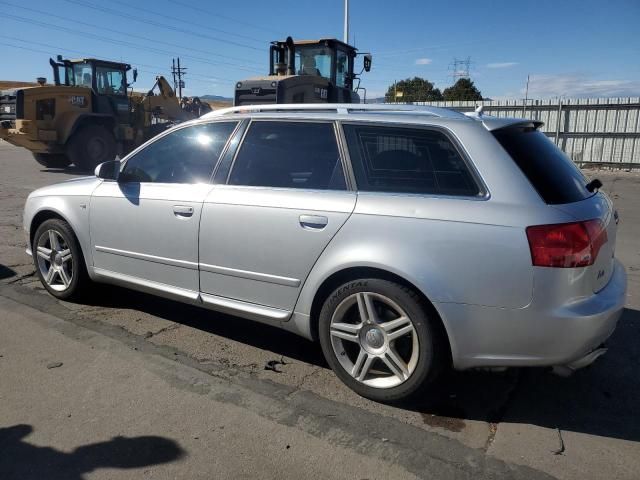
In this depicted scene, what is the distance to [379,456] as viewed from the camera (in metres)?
2.67

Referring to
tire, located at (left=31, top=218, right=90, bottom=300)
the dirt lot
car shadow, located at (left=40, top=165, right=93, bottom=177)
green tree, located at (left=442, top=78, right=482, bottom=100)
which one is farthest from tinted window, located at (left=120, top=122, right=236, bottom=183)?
green tree, located at (left=442, top=78, right=482, bottom=100)

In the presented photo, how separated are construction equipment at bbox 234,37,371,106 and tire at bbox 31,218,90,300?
29.4ft

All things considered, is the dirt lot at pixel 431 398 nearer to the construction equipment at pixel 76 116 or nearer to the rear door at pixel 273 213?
the rear door at pixel 273 213

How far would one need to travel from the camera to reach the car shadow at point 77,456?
2.54 m

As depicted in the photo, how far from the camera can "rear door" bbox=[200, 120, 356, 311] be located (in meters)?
3.27

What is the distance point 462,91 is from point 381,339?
43.4 metres

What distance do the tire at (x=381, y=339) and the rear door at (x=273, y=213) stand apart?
12.7 inches

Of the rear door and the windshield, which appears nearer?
the rear door

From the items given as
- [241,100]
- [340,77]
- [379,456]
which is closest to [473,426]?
[379,456]

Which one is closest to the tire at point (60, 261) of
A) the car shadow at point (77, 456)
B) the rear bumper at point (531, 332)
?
the car shadow at point (77, 456)

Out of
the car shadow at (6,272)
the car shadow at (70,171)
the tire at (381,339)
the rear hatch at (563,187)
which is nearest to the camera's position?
the rear hatch at (563,187)

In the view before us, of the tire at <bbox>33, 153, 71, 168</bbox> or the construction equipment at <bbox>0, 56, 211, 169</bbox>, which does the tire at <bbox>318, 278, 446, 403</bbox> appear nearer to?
the construction equipment at <bbox>0, 56, 211, 169</bbox>

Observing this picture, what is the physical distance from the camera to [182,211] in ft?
12.5

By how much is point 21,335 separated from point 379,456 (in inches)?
114
